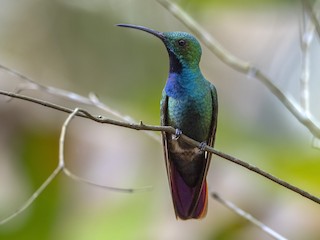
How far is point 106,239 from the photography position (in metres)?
4.28

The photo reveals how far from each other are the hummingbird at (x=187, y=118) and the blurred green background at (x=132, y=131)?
124cm

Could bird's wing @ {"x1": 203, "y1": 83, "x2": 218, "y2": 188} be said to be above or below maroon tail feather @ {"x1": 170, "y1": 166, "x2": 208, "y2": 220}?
above

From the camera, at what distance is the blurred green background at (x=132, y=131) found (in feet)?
13.7

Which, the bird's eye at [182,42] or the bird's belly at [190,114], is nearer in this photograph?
the bird's eye at [182,42]

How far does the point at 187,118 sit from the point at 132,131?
2.72m

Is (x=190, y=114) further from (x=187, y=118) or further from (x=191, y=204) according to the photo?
(x=191, y=204)

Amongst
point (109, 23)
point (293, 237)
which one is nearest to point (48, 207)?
point (293, 237)

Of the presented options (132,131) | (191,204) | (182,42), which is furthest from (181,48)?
(132,131)

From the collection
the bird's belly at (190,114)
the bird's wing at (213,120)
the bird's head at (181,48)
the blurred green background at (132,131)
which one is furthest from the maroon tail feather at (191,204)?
the blurred green background at (132,131)

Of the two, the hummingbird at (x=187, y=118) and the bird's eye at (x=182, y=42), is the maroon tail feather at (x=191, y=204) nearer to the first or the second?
the hummingbird at (x=187, y=118)

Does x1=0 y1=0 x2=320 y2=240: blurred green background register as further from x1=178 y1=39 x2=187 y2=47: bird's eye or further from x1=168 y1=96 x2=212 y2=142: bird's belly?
x1=178 y1=39 x2=187 y2=47: bird's eye

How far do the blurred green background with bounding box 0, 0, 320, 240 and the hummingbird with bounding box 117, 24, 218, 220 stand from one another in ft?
4.06

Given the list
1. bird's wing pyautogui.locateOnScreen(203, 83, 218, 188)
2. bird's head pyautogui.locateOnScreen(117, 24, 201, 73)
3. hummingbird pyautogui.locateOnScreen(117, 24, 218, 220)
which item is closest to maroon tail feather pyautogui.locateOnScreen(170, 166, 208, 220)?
hummingbird pyautogui.locateOnScreen(117, 24, 218, 220)

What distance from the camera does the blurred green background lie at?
418 cm
